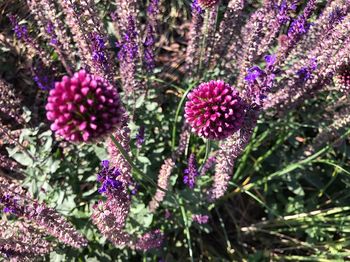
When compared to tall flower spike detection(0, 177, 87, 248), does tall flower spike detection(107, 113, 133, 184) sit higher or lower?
higher

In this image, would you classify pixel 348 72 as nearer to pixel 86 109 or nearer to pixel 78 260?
pixel 86 109

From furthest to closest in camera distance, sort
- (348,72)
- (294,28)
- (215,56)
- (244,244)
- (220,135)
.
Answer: (244,244)
(215,56)
(348,72)
(294,28)
(220,135)

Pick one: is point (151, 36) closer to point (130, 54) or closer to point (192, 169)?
point (130, 54)

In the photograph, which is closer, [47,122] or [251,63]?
[251,63]

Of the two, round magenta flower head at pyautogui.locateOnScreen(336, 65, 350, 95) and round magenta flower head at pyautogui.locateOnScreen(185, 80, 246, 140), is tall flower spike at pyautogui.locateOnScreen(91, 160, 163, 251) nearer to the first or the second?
round magenta flower head at pyautogui.locateOnScreen(185, 80, 246, 140)

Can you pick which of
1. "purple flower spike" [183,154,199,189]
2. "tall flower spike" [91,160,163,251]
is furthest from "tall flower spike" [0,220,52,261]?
"purple flower spike" [183,154,199,189]

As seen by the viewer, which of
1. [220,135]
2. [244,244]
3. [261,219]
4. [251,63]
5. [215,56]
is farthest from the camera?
[261,219]

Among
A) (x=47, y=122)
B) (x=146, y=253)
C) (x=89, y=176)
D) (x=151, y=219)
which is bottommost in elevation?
(x=146, y=253)

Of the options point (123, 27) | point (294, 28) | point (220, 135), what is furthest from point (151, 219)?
point (294, 28)
